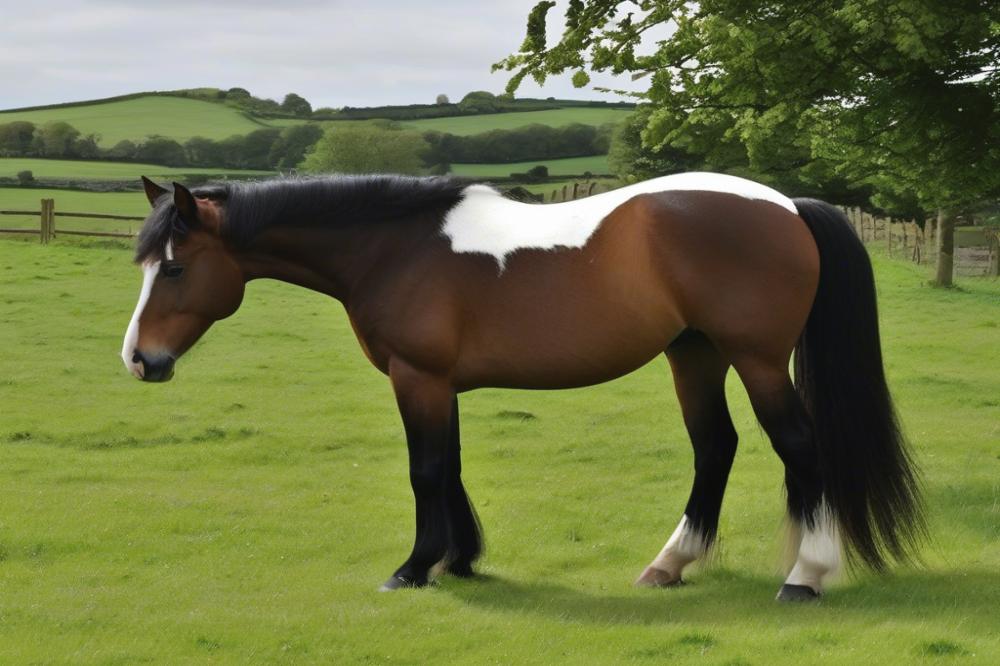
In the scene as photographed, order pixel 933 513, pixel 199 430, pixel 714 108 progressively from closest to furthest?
pixel 933 513 < pixel 714 108 < pixel 199 430

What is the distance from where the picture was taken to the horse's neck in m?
7.15

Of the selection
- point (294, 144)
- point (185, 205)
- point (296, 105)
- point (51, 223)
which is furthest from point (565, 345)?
point (296, 105)

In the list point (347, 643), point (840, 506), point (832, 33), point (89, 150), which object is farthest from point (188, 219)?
point (89, 150)

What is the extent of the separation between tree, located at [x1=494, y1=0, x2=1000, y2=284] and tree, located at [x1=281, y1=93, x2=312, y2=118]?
53422mm

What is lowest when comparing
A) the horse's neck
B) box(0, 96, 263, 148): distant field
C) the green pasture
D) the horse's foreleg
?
the green pasture

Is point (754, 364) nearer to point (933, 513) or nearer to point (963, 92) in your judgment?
point (933, 513)

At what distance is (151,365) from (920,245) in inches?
1293

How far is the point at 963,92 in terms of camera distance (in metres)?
10.4

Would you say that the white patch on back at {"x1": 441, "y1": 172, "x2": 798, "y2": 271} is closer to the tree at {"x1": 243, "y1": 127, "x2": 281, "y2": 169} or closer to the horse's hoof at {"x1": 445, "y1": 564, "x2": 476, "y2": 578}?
the horse's hoof at {"x1": 445, "y1": 564, "x2": 476, "y2": 578}

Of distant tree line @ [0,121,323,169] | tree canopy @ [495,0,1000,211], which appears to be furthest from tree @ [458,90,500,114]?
tree canopy @ [495,0,1000,211]

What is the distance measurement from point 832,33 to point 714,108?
1669 mm

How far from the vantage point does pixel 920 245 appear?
118ft

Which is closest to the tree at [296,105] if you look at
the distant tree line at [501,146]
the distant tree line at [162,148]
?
the distant tree line at [162,148]

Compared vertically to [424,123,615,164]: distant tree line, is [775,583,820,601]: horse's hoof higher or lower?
lower
